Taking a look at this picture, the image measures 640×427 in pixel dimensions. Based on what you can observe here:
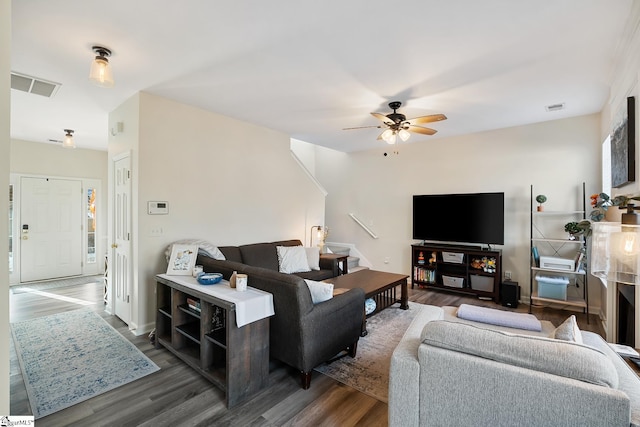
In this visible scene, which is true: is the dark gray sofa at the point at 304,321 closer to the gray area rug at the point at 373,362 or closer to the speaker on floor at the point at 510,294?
the gray area rug at the point at 373,362

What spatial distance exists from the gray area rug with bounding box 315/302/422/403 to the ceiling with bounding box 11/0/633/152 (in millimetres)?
2666

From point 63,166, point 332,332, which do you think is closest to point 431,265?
point 332,332

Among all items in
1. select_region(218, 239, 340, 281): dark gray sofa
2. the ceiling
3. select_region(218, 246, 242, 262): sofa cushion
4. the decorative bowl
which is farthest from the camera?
select_region(218, 239, 340, 281): dark gray sofa

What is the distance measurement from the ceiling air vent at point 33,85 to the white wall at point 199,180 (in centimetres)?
64

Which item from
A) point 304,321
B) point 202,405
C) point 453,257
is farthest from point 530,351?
point 453,257

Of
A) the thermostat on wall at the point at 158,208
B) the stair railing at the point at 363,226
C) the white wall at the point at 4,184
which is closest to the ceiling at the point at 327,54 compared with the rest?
the white wall at the point at 4,184

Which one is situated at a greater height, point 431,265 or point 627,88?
point 627,88

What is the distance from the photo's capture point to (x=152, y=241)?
3.38 meters

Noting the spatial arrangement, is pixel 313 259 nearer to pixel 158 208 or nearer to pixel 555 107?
pixel 158 208

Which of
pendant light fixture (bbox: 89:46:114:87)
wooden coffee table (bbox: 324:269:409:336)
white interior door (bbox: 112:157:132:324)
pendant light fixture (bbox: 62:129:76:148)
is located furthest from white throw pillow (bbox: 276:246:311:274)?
pendant light fixture (bbox: 62:129:76:148)

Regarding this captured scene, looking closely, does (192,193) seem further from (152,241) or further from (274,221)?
(274,221)

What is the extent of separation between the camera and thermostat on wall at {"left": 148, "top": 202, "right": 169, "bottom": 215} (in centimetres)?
335

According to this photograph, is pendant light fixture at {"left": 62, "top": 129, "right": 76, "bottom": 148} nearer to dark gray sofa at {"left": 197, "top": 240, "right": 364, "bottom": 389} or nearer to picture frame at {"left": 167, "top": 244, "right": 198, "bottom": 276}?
picture frame at {"left": 167, "top": 244, "right": 198, "bottom": 276}

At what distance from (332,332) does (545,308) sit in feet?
12.0
